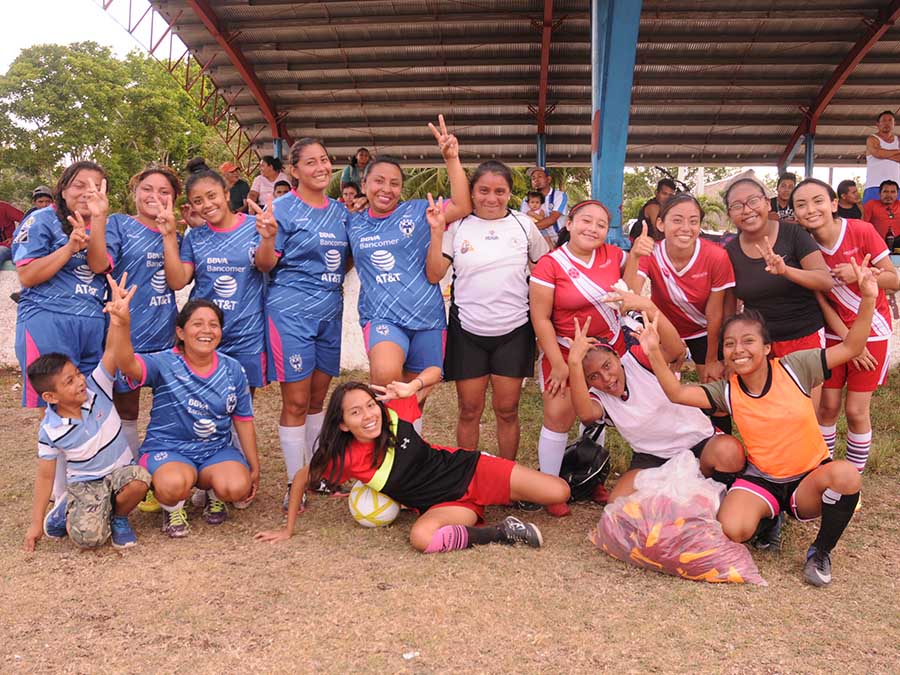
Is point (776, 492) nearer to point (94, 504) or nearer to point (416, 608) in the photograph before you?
point (416, 608)

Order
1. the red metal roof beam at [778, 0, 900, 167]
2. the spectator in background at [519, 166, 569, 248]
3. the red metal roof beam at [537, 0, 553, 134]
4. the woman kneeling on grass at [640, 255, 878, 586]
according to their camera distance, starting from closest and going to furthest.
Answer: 1. the woman kneeling on grass at [640, 255, 878, 586]
2. the spectator in background at [519, 166, 569, 248]
3. the red metal roof beam at [778, 0, 900, 167]
4. the red metal roof beam at [537, 0, 553, 134]

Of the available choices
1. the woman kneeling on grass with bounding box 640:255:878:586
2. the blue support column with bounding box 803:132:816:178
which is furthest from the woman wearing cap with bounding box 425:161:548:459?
the blue support column with bounding box 803:132:816:178

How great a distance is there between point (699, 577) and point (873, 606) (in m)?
0.69

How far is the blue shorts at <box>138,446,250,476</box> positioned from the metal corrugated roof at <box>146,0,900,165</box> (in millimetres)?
7686

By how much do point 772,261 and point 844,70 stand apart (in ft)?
26.5

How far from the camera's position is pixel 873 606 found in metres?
2.96

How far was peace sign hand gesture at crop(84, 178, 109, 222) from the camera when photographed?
376 centimetres

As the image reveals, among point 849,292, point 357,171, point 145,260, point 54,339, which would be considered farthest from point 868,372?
point 357,171

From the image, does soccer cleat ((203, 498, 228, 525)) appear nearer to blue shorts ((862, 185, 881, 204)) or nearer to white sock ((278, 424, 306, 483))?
white sock ((278, 424, 306, 483))

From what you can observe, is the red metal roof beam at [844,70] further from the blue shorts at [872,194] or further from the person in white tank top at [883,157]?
the blue shorts at [872,194]

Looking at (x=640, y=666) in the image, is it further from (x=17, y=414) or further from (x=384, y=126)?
(x=384, y=126)

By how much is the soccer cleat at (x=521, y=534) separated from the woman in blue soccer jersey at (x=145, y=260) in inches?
92.1

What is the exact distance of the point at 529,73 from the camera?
34.9 feet

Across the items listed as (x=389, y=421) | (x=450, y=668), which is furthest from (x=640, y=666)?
(x=389, y=421)
